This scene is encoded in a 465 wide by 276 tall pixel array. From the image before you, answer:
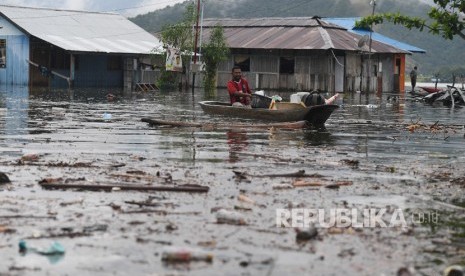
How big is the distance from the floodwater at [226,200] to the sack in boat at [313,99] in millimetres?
2065

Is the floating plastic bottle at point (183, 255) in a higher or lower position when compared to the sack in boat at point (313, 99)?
lower

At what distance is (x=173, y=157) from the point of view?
12055mm

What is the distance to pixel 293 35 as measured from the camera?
149 feet

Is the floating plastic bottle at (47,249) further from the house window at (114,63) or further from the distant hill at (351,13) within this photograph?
the distant hill at (351,13)

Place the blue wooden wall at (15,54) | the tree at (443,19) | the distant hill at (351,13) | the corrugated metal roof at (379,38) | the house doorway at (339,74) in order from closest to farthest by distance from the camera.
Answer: the tree at (443,19) < the blue wooden wall at (15,54) < the house doorway at (339,74) < the corrugated metal roof at (379,38) < the distant hill at (351,13)

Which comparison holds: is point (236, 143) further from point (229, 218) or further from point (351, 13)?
point (351, 13)

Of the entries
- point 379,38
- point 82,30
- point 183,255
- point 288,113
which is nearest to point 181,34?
point 82,30

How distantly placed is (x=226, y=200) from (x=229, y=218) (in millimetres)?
1031

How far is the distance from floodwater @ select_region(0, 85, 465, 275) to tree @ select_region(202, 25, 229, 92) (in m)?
26.6

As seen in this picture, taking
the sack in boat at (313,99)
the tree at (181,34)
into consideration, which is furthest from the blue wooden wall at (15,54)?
the sack in boat at (313,99)

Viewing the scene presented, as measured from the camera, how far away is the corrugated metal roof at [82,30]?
135ft

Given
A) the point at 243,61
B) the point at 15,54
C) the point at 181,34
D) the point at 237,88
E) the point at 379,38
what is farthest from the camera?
the point at 379,38

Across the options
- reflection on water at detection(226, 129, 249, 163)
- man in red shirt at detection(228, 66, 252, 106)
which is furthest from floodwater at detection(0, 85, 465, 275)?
man in red shirt at detection(228, 66, 252, 106)

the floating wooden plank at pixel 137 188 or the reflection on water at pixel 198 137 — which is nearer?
the floating wooden plank at pixel 137 188
